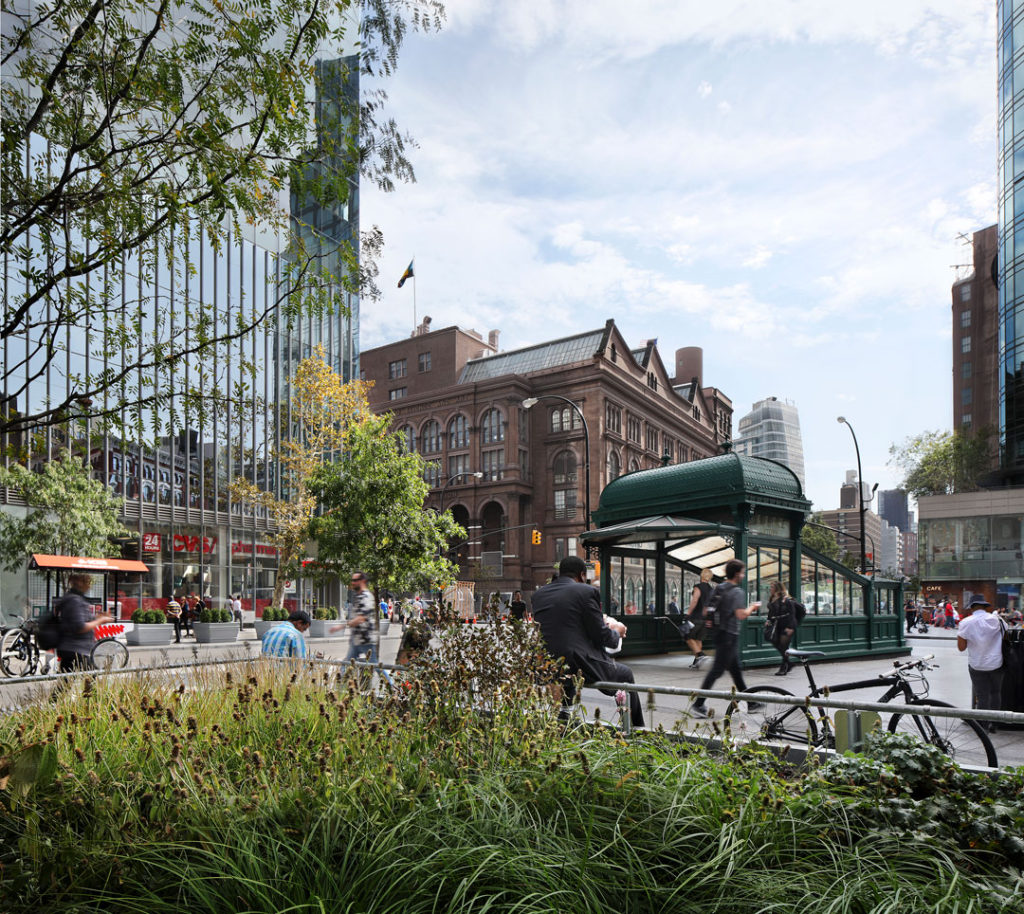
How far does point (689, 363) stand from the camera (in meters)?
106

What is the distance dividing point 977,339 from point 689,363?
107 feet

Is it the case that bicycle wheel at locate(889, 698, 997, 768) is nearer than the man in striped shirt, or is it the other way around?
bicycle wheel at locate(889, 698, 997, 768)

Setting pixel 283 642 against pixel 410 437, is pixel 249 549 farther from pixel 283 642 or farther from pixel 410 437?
pixel 283 642

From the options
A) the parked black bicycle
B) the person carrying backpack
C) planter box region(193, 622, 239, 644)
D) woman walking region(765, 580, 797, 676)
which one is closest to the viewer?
the parked black bicycle

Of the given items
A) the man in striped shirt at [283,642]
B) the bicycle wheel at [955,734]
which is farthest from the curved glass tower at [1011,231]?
the man in striped shirt at [283,642]

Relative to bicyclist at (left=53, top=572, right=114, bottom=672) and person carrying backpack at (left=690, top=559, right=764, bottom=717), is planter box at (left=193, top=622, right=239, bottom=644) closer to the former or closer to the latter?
bicyclist at (left=53, top=572, right=114, bottom=672)

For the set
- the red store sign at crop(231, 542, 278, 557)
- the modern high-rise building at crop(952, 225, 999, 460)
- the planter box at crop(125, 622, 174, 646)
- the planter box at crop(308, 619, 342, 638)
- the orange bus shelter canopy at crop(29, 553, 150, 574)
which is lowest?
the planter box at crop(308, 619, 342, 638)

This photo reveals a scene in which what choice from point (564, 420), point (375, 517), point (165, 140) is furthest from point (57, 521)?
point (564, 420)

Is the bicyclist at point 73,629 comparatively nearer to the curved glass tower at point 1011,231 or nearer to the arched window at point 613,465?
the curved glass tower at point 1011,231

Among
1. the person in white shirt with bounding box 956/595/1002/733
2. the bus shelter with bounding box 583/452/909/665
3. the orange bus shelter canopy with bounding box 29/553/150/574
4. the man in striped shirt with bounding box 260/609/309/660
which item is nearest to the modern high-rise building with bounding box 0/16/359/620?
the orange bus shelter canopy with bounding box 29/553/150/574

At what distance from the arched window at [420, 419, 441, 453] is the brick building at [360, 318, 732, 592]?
98mm

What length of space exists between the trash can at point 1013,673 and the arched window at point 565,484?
60210mm

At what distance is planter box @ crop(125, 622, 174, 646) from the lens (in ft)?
89.5

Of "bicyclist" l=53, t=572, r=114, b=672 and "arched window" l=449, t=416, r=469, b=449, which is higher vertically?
"arched window" l=449, t=416, r=469, b=449
